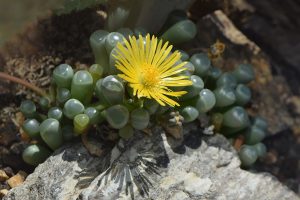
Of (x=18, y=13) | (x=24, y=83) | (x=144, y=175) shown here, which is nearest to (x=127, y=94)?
(x=144, y=175)

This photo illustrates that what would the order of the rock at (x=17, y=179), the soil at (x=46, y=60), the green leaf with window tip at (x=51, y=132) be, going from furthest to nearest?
1. the soil at (x=46, y=60)
2. the rock at (x=17, y=179)
3. the green leaf with window tip at (x=51, y=132)

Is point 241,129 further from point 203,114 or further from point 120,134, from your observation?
point 120,134

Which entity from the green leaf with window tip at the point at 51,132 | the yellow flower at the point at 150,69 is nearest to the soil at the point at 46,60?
the green leaf with window tip at the point at 51,132

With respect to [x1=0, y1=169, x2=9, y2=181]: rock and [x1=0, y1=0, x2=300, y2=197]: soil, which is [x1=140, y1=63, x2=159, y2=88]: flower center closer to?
[x1=0, y1=0, x2=300, y2=197]: soil

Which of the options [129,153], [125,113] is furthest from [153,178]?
[125,113]

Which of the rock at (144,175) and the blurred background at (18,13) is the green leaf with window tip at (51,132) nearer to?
the rock at (144,175)

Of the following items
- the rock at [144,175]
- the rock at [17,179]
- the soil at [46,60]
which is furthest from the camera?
the soil at [46,60]

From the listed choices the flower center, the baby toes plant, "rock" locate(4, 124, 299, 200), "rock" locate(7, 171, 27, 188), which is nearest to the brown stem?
the baby toes plant

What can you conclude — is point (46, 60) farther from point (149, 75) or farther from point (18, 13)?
point (149, 75)
